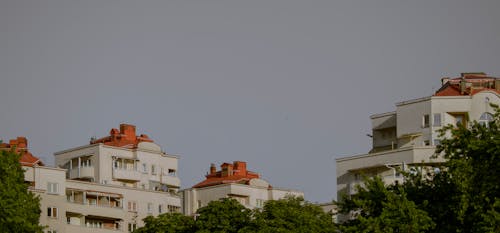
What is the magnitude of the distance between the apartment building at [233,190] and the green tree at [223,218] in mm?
37314

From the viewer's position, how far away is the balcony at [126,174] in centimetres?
18100

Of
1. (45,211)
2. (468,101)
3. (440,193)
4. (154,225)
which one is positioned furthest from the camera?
(45,211)

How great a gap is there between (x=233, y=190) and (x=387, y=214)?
7110 centimetres

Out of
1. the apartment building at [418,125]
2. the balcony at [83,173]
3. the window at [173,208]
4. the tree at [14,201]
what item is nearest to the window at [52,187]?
the balcony at [83,173]

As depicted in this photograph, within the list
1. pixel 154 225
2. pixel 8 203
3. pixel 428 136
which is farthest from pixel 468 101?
pixel 8 203

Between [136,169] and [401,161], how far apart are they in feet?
149

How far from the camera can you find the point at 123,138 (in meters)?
188

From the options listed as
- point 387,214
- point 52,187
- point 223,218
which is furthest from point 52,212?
point 387,214

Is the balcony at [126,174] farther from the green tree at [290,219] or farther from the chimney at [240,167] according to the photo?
the green tree at [290,219]

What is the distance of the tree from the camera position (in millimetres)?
127375

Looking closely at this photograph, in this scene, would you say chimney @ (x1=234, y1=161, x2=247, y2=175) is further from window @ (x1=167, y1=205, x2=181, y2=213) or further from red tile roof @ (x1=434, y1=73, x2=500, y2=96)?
red tile roof @ (x1=434, y1=73, x2=500, y2=96)

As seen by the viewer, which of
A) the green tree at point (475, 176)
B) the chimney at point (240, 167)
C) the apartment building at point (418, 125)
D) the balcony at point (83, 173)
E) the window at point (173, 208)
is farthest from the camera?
the chimney at point (240, 167)

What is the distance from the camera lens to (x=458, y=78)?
160m

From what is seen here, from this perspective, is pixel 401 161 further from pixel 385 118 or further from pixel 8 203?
pixel 8 203
